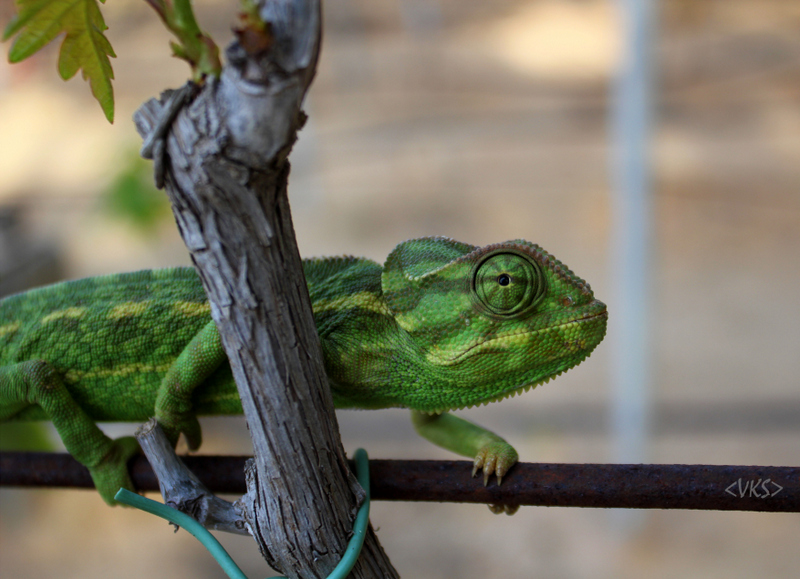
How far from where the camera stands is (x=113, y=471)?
139 cm

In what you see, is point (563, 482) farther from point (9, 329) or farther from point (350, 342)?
point (9, 329)

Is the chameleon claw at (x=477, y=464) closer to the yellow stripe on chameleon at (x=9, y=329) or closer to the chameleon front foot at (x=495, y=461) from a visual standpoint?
the chameleon front foot at (x=495, y=461)

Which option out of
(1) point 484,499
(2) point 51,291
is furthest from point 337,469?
(2) point 51,291

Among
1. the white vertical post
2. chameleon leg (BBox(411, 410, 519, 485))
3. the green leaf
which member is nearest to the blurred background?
the white vertical post

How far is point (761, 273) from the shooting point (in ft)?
22.3

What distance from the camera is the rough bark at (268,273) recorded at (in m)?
0.71

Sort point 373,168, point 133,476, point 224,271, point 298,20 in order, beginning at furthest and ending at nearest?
point 373,168 < point 133,476 < point 224,271 < point 298,20

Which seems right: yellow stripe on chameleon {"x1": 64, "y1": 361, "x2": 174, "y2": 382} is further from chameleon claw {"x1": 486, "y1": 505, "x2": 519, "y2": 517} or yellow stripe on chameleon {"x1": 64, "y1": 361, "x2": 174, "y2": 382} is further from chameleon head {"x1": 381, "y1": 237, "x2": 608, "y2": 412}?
chameleon claw {"x1": 486, "y1": 505, "x2": 519, "y2": 517}

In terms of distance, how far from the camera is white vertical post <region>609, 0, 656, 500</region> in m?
4.30

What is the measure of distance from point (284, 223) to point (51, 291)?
1.00 meters

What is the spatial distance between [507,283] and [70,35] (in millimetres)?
732

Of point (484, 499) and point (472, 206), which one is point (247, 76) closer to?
point (484, 499)

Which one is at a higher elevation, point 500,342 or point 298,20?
point 298,20

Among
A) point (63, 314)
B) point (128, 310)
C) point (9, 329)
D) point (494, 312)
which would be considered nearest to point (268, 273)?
point (494, 312)
